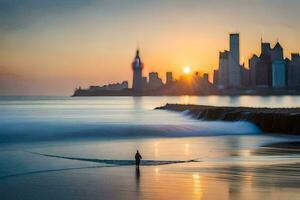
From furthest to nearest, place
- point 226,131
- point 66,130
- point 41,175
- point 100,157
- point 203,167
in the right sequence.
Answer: point 66,130
point 226,131
point 100,157
point 203,167
point 41,175

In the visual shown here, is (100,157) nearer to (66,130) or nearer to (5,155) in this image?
(5,155)

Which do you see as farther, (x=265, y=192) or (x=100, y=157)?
(x=100, y=157)

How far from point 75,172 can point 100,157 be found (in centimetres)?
552

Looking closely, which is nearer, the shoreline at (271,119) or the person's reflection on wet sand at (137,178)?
the person's reflection on wet sand at (137,178)

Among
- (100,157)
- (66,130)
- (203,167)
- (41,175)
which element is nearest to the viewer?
(41,175)

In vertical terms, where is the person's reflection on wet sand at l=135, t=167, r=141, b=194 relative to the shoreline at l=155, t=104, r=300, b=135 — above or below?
below

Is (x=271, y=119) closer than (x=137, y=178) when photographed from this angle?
No

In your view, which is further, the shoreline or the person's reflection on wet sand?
the shoreline

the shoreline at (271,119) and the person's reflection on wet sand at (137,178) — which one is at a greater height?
the shoreline at (271,119)

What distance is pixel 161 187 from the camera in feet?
50.5

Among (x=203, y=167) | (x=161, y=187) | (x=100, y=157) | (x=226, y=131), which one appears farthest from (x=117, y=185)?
(x=226, y=131)

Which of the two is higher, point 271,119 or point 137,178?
point 271,119

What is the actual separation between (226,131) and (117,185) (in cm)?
3134

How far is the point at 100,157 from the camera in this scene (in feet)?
80.7
